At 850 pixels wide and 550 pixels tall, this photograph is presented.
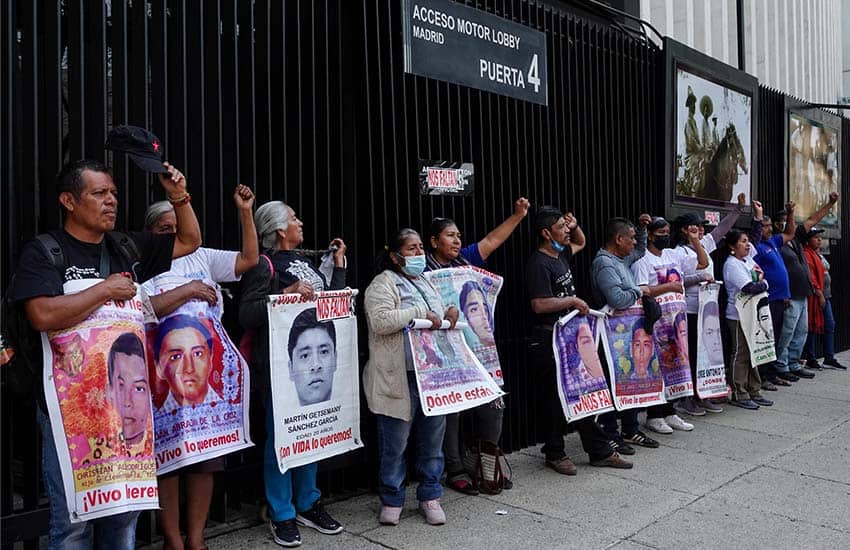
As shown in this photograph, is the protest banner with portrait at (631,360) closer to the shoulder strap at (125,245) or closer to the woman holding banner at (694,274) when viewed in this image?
the woman holding banner at (694,274)

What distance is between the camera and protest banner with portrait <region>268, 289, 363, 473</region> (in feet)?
14.5

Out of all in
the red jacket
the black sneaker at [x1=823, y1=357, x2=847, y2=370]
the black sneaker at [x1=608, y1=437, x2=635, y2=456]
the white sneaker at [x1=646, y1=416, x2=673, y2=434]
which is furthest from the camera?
the black sneaker at [x1=823, y1=357, x2=847, y2=370]

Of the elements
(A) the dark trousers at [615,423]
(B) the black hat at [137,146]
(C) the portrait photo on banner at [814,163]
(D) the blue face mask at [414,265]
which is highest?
(C) the portrait photo on banner at [814,163]

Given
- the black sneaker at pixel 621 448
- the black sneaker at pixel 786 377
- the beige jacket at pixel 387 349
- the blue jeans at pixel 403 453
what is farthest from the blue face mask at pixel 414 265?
the black sneaker at pixel 786 377

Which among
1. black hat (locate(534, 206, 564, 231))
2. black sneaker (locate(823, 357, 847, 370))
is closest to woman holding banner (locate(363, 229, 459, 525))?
black hat (locate(534, 206, 564, 231))

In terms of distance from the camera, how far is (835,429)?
24.9 ft

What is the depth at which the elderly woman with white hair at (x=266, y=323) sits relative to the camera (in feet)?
14.5

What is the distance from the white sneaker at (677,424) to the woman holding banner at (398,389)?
3329 mm

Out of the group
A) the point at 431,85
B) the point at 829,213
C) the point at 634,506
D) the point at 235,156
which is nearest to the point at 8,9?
the point at 235,156

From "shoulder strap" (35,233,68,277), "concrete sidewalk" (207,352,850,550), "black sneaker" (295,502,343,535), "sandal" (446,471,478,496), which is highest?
"shoulder strap" (35,233,68,277)

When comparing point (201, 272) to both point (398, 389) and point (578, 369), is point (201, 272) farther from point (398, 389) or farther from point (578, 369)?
point (578, 369)

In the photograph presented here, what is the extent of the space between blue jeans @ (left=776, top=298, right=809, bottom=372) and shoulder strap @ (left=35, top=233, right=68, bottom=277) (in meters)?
9.03

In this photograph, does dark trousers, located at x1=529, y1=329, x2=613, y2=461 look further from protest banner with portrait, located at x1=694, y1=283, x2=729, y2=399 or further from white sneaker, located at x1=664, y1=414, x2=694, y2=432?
protest banner with portrait, located at x1=694, y1=283, x2=729, y2=399

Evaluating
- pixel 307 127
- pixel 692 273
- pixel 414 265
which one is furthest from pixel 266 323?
pixel 692 273
